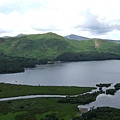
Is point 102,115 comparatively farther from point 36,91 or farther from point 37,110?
point 36,91

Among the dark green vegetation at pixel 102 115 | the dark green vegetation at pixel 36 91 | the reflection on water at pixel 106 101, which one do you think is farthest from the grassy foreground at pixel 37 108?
the reflection on water at pixel 106 101

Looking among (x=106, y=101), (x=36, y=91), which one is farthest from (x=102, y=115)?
(x=36, y=91)

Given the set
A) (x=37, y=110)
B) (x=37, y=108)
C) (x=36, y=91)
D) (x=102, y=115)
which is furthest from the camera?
(x=36, y=91)

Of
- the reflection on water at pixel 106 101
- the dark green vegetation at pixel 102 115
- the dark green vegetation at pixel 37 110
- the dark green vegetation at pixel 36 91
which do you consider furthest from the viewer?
the dark green vegetation at pixel 36 91

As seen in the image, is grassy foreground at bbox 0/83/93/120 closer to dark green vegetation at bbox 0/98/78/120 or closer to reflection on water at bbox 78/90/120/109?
dark green vegetation at bbox 0/98/78/120

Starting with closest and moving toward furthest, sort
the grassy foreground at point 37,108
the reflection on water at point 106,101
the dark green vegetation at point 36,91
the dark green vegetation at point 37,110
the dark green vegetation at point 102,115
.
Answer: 1. the dark green vegetation at point 102,115
2. the dark green vegetation at point 37,110
3. the grassy foreground at point 37,108
4. the reflection on water at point 106,101
5. the dark green vegetation at point 36,91

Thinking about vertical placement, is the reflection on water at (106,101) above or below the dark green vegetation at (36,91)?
below

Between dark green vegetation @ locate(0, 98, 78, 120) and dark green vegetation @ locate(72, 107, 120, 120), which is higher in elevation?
dark green vegetation @ locate(72, 107, 120, 120)

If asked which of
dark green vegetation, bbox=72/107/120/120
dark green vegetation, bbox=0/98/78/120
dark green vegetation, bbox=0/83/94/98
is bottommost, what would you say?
dark green vegetation, bbox=0/98/78/120

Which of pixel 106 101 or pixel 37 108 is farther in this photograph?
pixel 106 101

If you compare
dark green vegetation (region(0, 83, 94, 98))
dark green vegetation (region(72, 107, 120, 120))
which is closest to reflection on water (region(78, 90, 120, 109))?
dark green vegetation (region(72, 107, 120, 120))

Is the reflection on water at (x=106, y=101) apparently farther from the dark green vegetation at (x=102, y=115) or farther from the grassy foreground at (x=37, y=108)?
the dark green vegetation at (x=102, y=115)

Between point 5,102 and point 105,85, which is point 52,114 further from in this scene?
point 105,85
